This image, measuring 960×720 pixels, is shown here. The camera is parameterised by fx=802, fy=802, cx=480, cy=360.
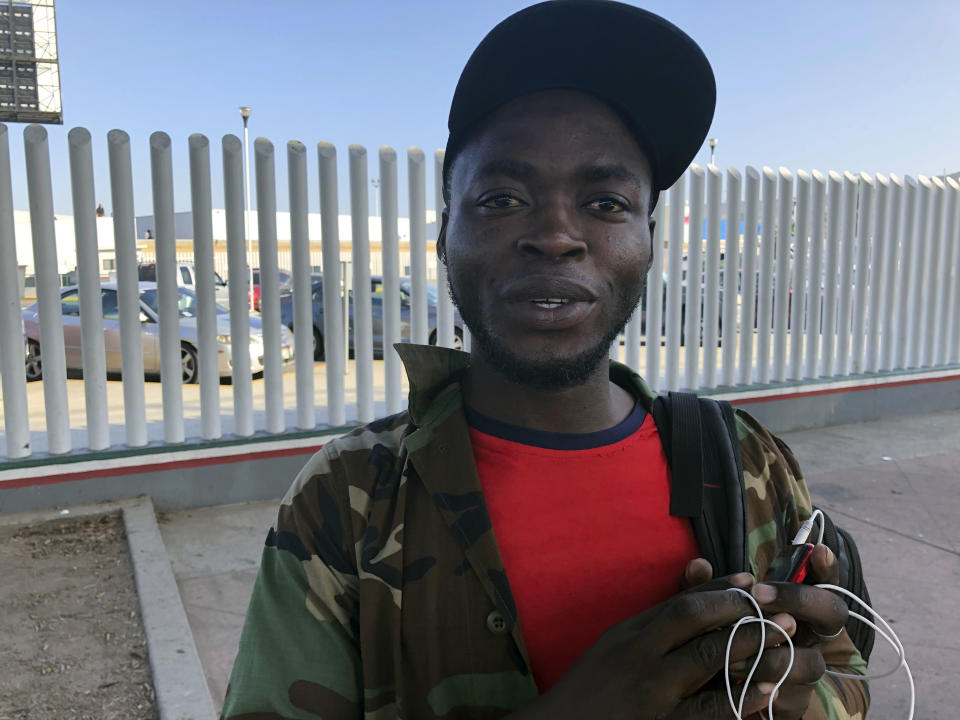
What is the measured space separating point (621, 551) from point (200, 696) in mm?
2103

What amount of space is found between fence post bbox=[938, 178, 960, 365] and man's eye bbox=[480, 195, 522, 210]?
7867 mm

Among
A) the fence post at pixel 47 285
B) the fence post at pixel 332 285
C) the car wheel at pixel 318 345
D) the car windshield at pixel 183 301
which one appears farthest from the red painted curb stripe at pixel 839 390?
the car windshield at pixel 183 301

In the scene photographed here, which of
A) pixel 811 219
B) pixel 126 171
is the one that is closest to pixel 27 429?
pixel 126 171

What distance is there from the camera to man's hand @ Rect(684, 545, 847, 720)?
0.99m

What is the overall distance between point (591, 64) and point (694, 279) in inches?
213

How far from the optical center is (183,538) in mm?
4531

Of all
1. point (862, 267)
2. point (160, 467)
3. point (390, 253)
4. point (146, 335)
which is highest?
point (390, 253)

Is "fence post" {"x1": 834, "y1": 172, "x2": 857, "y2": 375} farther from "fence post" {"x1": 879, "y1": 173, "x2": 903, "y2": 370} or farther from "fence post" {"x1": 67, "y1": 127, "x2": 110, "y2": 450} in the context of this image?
"fence post" {"x1": 67, "y1": 127, "x2": 110, "y2": 450}

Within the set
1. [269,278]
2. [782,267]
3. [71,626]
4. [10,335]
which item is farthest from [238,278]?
[782,267]

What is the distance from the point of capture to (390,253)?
17.4 feet

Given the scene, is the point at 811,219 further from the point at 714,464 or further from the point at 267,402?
the point at 714,464

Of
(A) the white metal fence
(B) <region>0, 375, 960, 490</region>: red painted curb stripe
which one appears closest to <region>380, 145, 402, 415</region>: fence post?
(A) the white metal fence

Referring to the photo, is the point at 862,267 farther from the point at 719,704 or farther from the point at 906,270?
the point at 719,704

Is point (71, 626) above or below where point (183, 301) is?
below
